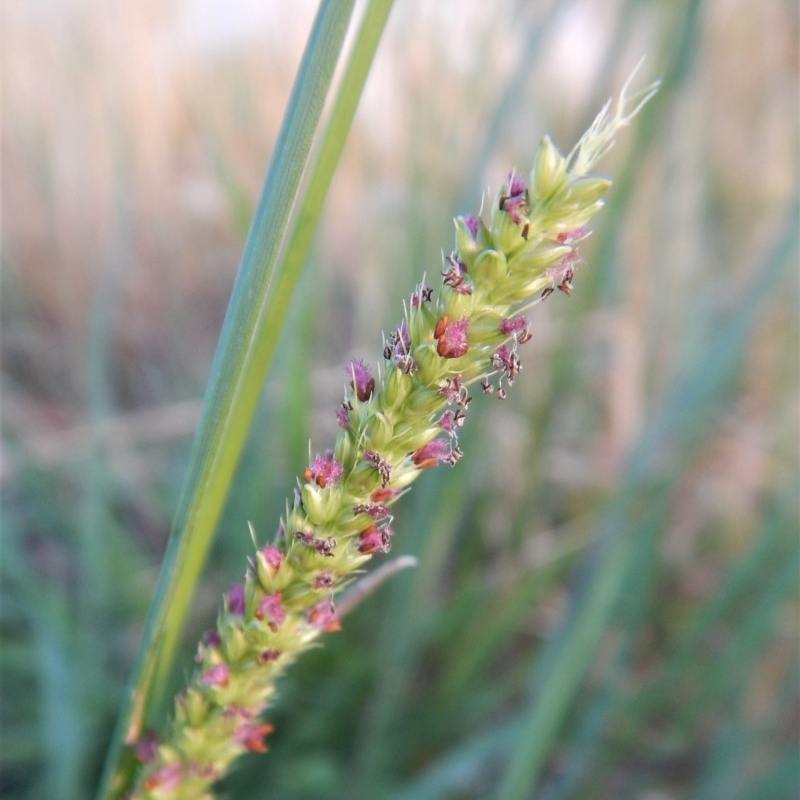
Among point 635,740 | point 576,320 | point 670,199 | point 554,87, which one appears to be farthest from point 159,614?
point 554,87

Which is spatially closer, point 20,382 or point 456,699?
point 456,699

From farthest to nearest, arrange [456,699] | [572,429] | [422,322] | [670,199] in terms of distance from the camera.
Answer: [572,429] < [670,199] < [456,699] < [422,322]

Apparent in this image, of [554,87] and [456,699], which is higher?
[554,87]

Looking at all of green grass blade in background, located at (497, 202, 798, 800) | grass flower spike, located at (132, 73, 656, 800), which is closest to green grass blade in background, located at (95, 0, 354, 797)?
grass flower spike, located at (132, 73, 656, 800)

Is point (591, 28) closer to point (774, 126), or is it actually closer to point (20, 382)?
point (774, 126)

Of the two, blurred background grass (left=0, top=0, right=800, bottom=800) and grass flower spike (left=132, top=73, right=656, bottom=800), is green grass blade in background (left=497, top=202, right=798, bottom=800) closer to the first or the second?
blurred background grass (left=0, top=0, right=800, bottom=800)
